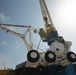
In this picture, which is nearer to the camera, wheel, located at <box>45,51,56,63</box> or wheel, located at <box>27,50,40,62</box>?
wheel, located at <box>27,50,40,62</box>

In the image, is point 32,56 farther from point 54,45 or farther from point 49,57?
point 54,45

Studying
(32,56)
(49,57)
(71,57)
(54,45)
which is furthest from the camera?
(54,45)

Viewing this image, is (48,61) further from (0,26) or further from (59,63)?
(0,26)

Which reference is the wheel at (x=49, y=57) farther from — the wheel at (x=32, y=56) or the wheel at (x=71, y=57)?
the wheel at (x=71, y=57)

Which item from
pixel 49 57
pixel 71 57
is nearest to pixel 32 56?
pixel 49 57

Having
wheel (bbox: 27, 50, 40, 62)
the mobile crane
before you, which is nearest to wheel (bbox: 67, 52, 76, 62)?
the mobile crane

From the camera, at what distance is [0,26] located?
2238 inches

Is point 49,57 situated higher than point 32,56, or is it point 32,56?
point 32,56

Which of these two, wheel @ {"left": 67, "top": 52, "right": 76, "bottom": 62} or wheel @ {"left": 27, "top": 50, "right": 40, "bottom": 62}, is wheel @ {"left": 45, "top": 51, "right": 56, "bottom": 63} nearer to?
wheel @ {"left": 27, "top": 50, "right": 40, "bottom": 62}

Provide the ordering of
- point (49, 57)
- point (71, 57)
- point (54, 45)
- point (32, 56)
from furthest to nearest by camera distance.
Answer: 1. point (54, 45)
2. point (71, 57)
3. point (49, 57)
4. point (32, 56)

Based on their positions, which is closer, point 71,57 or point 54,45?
point 71,57

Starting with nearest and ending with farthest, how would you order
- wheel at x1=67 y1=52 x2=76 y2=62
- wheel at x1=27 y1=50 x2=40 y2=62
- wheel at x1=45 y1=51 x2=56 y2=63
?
wheel at x1=27 y1=50 x2=40 y2=62
wheel at x1=45 y1=51 x2=56 y2=63
wheel at x1=67 y1=52 x2=76 y2=62

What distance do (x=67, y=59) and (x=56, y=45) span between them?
15.0 feet

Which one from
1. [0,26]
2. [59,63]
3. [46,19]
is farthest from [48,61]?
[0,26]
